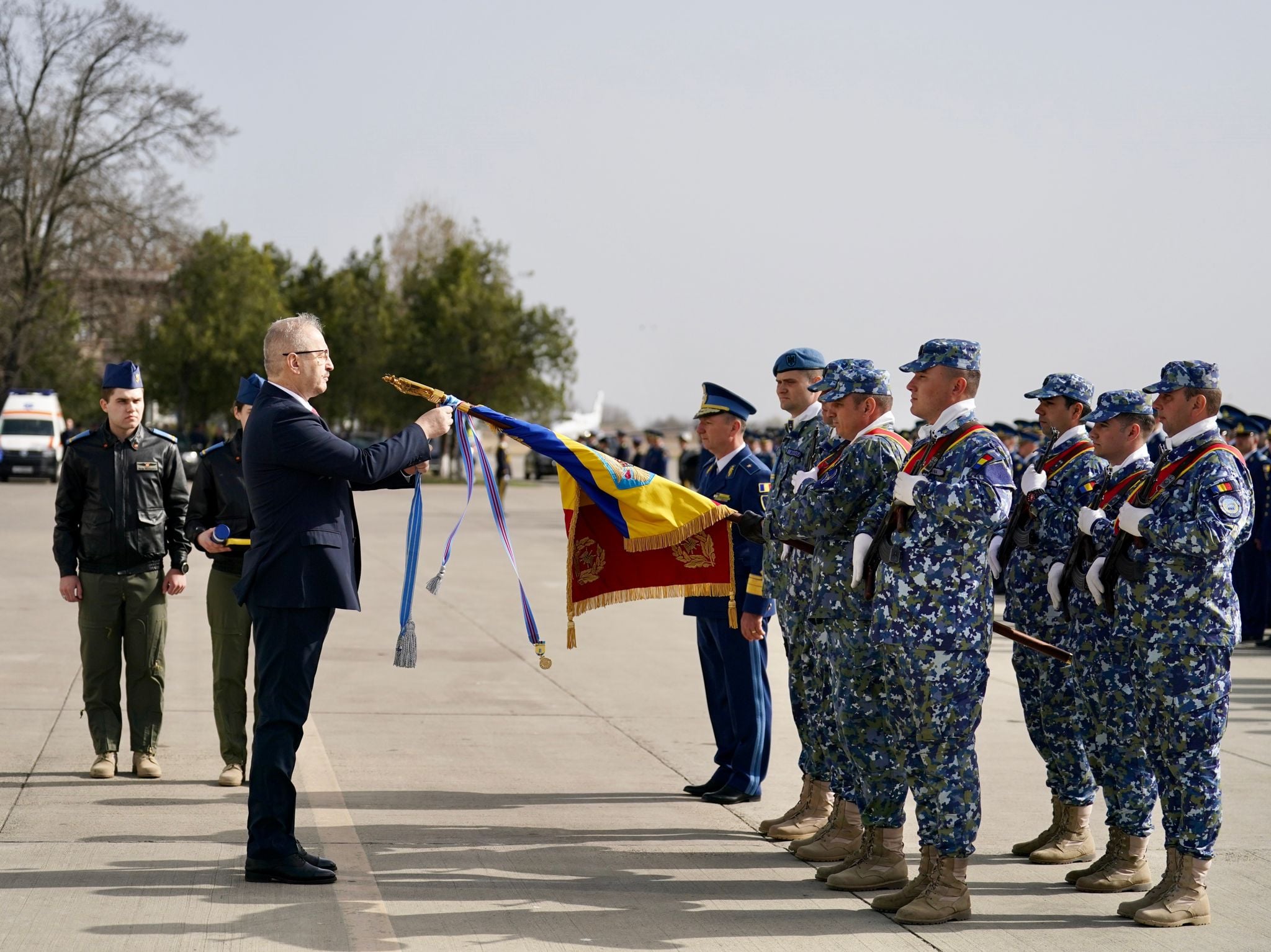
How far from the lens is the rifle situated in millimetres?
6730

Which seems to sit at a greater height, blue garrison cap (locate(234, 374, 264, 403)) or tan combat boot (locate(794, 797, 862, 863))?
blue garrison cap (locate(234, 374, 264, 403))

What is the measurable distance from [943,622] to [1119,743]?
1194 mm

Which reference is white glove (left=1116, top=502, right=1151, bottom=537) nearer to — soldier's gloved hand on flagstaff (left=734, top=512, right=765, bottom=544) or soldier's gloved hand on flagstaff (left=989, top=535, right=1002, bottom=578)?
soldier's gloved hand on flagstaff (left=989, top=535, right=1002, bottom=578)

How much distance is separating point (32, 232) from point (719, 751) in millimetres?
49453

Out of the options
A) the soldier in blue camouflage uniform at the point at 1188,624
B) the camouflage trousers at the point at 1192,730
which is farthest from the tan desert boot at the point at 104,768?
the camouflage trousers at the point at 1192,730

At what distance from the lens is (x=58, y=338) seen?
189 feet

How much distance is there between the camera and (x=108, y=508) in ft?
25.5

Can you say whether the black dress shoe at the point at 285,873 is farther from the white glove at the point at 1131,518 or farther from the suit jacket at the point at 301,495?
the white glove at the point at 1131,518

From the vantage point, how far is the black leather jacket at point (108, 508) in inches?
306

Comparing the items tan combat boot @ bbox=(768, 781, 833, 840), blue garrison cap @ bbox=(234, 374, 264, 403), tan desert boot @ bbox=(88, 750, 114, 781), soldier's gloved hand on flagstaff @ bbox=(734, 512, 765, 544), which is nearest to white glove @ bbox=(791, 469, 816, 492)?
soldier's gloved hand on flagstaff @ bbox=(734, 512, 765, 544)

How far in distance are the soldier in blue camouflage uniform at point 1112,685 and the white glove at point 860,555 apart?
1.01 m

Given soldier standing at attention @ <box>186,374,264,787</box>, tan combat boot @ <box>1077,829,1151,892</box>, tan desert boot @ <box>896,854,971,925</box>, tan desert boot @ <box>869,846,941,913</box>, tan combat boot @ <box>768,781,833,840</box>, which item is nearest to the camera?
tan desert boot @ <box>896,854,971,925</box>

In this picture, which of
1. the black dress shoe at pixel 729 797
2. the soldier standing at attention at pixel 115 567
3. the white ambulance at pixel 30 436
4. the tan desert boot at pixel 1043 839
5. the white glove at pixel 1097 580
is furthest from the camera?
the white ambulance at pixel 30 436

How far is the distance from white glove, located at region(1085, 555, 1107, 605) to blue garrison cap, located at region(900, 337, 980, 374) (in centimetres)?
97
